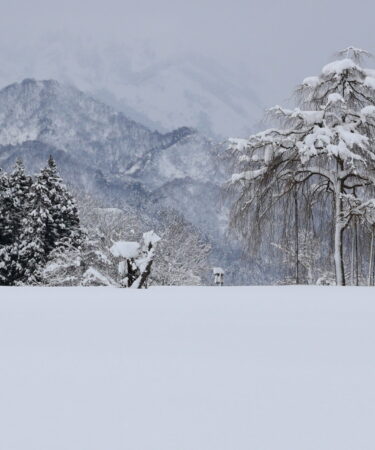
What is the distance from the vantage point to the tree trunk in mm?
10812

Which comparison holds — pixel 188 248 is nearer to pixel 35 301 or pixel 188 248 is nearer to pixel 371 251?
pixel 371 251

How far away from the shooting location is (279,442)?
2322mm

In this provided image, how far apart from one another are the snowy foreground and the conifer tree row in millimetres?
20020

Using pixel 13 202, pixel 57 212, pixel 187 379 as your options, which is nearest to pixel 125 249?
pixel 187 379

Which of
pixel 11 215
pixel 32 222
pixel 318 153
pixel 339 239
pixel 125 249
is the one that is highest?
pixel 11 215

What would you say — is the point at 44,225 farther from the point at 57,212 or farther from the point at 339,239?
the point at 339,239

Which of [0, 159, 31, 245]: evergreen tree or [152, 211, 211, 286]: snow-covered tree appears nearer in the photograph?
[0, 159, 31, 245]: evergreen tree

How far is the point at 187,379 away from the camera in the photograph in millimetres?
3070

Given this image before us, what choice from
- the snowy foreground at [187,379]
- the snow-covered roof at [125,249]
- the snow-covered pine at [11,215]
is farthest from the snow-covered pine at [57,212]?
the snowy foreground at [187,379]

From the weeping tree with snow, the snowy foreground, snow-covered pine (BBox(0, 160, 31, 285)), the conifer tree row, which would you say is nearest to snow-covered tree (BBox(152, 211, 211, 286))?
the conifer tree row

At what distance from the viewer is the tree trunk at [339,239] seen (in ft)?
35.5

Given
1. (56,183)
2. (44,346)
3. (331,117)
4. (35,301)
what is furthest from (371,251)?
(56,183)

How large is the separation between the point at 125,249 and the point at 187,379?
5.72m

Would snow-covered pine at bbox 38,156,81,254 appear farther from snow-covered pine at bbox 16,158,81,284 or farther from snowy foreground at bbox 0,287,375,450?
snowy foreground at bbox 0,287,375,450
